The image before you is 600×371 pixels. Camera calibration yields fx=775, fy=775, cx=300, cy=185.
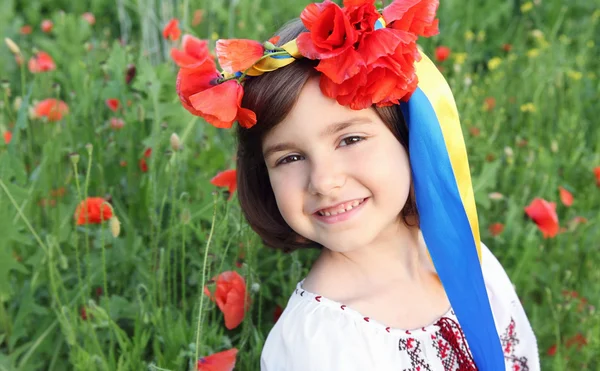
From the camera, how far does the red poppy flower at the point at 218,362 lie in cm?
143

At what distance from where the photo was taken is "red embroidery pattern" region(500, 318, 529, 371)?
1687 mm

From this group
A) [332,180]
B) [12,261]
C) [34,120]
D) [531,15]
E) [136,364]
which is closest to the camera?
[332,180]

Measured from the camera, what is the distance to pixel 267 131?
134 cm

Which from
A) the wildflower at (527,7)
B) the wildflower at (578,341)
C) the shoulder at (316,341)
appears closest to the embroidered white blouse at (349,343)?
the shoulder at (316,341)

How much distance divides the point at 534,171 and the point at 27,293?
159 cm

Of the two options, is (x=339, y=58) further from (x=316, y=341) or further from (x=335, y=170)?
(x=316, y=341)

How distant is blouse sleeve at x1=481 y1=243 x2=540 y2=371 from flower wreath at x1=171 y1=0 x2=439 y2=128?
0.57 metres

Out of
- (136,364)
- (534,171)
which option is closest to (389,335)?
(136,364)

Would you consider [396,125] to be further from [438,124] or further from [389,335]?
[389,335]

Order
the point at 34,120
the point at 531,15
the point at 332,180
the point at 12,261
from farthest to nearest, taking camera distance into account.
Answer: the point at 531,15 < the point at 34,120 < the point at 12,261 < the point at 332,180

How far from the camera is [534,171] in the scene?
8.22ft

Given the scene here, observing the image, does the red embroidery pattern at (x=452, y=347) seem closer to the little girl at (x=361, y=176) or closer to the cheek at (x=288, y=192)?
the little girl at (x=361, y=176)

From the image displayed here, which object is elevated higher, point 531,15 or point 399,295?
point 531,15

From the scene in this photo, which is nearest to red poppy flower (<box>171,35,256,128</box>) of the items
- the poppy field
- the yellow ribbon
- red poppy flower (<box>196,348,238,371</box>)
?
the poppy field
